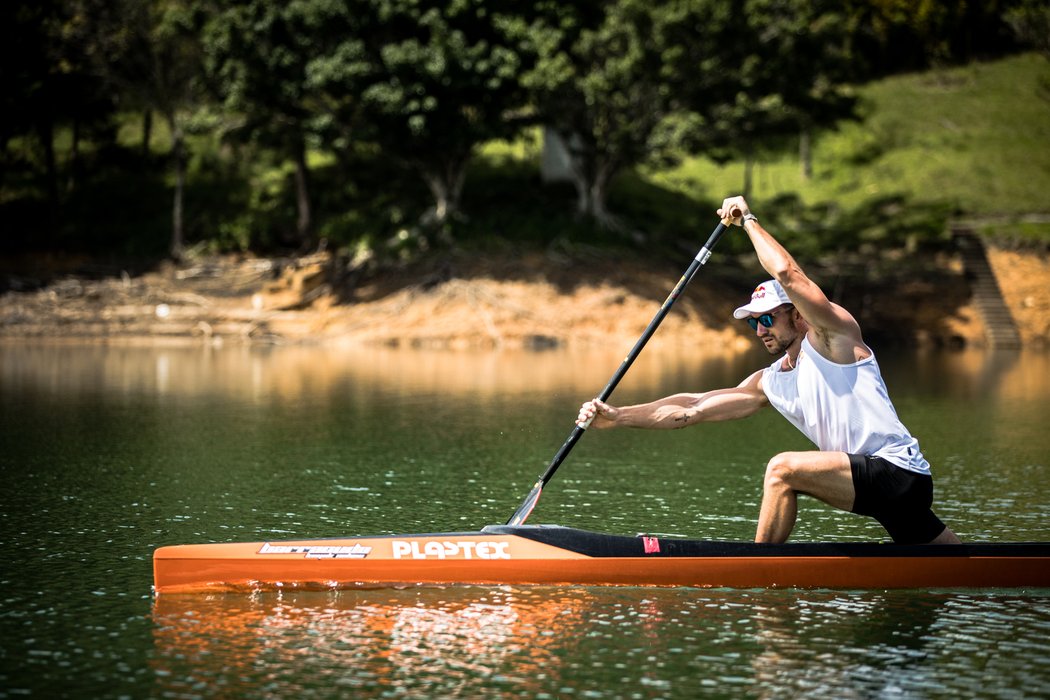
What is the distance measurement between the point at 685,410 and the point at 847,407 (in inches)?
55.2

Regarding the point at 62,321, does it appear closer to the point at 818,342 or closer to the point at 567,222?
the point at 567,222

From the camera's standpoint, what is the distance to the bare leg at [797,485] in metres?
9.01

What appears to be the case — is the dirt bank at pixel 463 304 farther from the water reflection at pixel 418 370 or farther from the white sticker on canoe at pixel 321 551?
the white sticker on canoe at pixel 321 551

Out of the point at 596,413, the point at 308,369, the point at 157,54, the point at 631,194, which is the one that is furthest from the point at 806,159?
the point at 596,413

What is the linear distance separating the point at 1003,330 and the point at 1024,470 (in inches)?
1108

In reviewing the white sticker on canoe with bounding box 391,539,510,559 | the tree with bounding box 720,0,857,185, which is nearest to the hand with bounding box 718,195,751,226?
the white sticker on canoe with bounding box 391,539,510,559

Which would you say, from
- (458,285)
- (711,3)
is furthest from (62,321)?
(711,3)

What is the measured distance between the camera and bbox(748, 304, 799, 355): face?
9.22 meters

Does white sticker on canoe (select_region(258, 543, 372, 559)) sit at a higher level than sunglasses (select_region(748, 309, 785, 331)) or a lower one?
lower

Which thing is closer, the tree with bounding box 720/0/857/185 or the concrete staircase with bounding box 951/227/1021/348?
the tree with bounding box 720/0/857/185

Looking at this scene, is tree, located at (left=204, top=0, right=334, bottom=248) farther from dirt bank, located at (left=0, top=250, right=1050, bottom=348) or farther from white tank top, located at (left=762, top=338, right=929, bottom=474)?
white tank top, located at (left=762, top=338, right=929, bottom=474)

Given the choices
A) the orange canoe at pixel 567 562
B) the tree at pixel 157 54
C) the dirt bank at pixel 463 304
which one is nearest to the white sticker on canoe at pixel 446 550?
the orange canoe at pixel 567 562

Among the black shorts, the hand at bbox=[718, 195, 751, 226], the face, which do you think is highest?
the hand at bbox=[718, 195, 751, 226]

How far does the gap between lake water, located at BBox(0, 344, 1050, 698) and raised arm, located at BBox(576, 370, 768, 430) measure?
4.32ft
